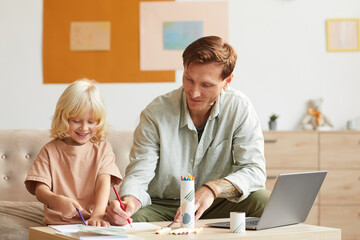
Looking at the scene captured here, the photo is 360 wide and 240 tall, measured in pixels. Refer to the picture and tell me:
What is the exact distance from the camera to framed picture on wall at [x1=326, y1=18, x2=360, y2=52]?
14.0ft

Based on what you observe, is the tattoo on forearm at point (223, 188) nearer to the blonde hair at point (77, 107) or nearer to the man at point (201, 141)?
the man at point (201, 141)

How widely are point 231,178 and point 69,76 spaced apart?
96.0 inches

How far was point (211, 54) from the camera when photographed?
2262 mm

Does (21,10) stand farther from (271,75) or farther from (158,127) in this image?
(158,127)

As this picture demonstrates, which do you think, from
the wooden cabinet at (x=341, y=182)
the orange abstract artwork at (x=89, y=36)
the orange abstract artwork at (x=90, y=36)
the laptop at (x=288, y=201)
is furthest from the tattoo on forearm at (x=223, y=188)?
the orange abstract artwork at (x=90, y=36)

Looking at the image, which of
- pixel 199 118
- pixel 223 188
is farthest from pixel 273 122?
pixel 223 188

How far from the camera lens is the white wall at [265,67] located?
429 cm

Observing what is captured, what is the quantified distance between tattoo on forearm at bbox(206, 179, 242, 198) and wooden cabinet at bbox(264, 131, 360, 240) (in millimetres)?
1701

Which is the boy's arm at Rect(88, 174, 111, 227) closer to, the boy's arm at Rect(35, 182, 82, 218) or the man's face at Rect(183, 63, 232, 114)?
the boy's arm at Rect(35, 182, 82, 218)

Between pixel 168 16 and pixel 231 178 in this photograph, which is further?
pixel 168 16

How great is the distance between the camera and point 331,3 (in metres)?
4.31

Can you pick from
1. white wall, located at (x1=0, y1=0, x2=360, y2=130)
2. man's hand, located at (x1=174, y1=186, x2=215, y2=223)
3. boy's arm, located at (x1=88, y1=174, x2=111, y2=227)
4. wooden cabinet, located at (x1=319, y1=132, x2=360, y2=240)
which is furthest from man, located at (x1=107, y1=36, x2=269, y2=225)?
white wall, located at (x1=0, y1=0, x2=360, y2=130)

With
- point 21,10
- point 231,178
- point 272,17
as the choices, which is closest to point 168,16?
point 272,17

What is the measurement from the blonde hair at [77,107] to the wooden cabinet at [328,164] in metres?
1.90
